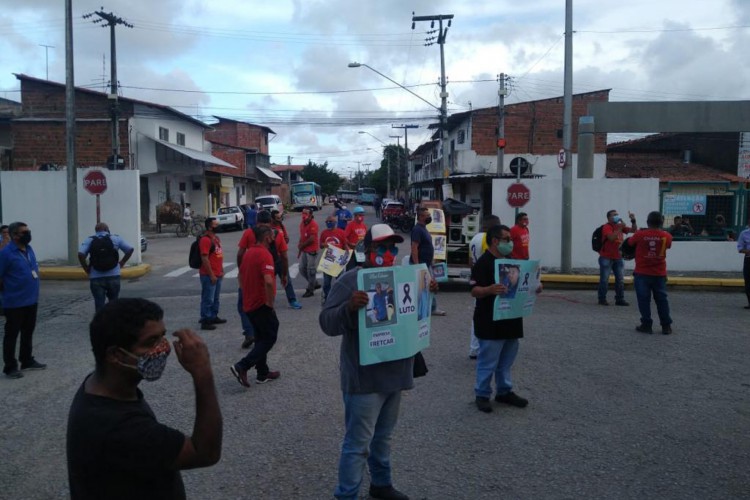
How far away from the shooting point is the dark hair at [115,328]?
2293 millimetres

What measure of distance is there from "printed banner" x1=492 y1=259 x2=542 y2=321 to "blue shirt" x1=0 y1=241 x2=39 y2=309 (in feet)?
17.5

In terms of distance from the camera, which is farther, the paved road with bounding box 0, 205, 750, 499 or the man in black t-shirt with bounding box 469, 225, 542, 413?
the man in black t-shirt with bounding box 469, 225, 542, 413

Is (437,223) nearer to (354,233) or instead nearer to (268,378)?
(354,233)

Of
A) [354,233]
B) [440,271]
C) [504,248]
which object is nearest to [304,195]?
[354,233]

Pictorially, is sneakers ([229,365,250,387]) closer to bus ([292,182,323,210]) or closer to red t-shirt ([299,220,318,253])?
red t-shirt ([299,220,318,253])

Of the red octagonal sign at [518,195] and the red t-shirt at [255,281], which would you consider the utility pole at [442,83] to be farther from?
the red t-shirt at [255,281]

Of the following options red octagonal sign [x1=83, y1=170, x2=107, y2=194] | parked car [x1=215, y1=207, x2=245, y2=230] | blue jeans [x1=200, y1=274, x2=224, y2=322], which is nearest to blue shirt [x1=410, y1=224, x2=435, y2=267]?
blue jeans [x1=200, y1=274, x2=224, y2=322]

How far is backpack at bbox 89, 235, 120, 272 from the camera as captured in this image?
29.3ft

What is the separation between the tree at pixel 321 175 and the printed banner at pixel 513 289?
94.8 metres

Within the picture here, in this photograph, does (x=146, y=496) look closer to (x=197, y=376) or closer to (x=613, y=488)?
(x=197, y=376)

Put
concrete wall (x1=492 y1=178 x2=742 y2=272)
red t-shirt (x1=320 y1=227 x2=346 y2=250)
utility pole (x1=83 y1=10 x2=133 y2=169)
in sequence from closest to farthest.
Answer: red t-shirt (x1=320 y1=227 x2=346 y2=250), concrete wall (x1=492 y1=178 x2=742 y2=272), utility pole (x1=83 y1=10 x2=133 y2=169)

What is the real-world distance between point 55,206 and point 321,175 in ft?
278

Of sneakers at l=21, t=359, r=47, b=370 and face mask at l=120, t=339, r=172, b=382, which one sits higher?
face mask at l=120, t=339, r=172, b=382

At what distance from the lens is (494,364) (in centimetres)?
611
